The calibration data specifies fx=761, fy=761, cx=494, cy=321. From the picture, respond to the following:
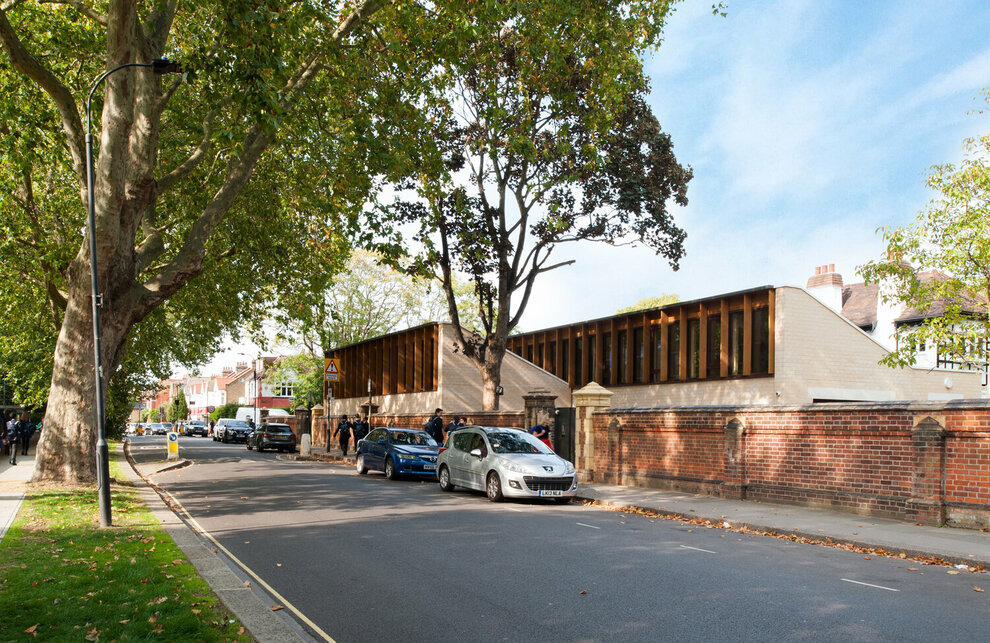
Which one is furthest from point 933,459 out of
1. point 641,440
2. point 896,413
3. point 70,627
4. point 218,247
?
point 218,247

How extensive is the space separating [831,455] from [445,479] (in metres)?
8.38

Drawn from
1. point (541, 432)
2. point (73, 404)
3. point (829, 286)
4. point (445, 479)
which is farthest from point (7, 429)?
point (829, 286)

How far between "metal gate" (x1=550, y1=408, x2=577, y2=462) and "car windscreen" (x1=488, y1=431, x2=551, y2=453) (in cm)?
509

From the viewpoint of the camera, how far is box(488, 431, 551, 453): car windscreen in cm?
1627

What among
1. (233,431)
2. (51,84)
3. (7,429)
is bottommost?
(233,431)

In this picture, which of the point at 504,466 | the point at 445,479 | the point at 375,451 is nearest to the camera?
the point at 504,466

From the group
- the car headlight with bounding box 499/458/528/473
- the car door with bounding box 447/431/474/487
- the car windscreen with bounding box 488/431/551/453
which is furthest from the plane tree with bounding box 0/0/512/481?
the car headlight with bounding box 499/458/528/473

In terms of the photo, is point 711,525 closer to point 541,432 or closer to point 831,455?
point 831,455

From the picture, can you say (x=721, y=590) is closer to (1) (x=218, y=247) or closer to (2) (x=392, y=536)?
(2) (x=392, y=536)

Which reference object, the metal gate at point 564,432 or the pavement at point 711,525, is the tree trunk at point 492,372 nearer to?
the metal gate at point 564,432

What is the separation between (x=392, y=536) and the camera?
1046 centimetres

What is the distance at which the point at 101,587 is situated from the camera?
662cm

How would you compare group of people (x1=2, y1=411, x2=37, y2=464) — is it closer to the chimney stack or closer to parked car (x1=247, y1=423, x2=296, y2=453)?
parked car (x1=247, y1=423, x2=296, y2=453)

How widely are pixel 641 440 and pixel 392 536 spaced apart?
9.74 meters
